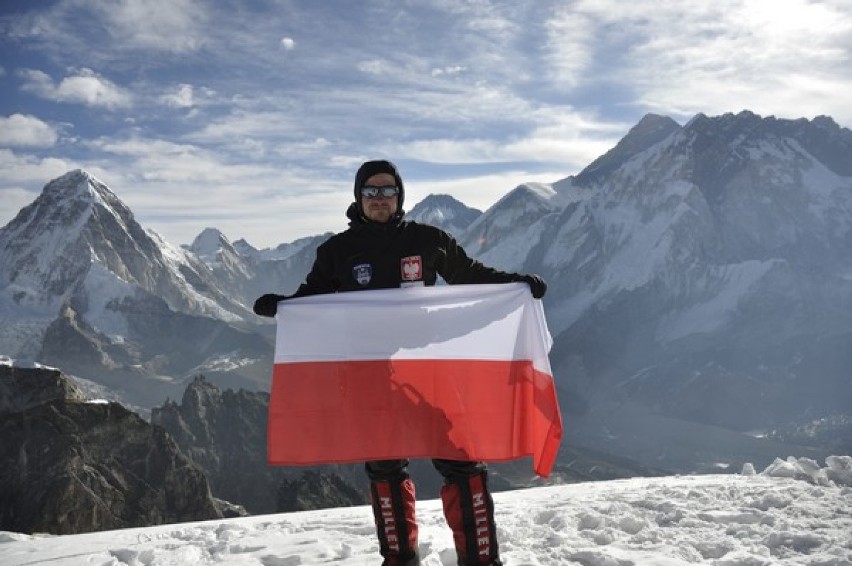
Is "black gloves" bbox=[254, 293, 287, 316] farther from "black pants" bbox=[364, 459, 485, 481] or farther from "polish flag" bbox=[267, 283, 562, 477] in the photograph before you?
"black pants" bbox=[364, 459, 485, 481]

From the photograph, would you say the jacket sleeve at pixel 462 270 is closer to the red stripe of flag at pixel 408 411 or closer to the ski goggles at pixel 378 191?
the ski goggles at pixel 378 191

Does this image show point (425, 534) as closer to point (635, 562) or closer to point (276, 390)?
point (635, 562)

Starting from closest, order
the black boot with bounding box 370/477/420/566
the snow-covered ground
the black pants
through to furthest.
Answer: the black pants → the black boot with bounding box 370/477/420/566 → the snow-covered ground

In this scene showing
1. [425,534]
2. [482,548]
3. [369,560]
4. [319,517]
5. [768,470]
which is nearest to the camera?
[482,548]

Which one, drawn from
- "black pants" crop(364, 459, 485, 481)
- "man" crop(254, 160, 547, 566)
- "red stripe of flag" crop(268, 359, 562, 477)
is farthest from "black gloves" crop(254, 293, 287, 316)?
"black pants" crop(364, 459, 485, 481)

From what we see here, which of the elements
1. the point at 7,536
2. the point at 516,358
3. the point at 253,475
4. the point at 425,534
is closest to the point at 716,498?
the point at 425,534

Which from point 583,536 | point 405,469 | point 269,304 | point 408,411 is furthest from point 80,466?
point 408,411
